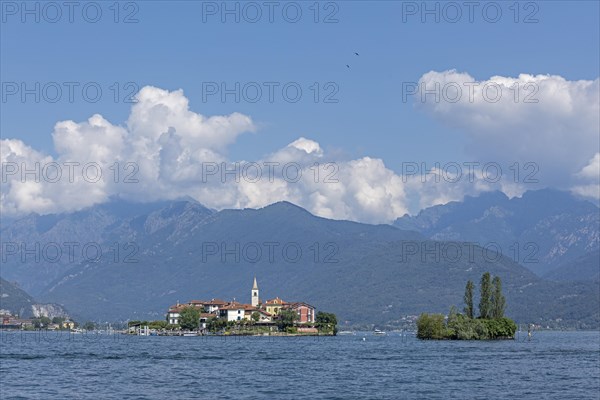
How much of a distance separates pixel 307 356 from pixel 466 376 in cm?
4122

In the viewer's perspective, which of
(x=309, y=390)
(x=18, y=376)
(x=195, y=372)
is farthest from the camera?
(x=195, y=372)

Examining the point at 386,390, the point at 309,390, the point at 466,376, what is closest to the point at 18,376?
the point at 309,390

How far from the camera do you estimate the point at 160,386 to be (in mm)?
86125

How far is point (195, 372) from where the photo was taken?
338 feet

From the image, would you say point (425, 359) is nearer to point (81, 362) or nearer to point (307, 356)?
point (307, 356)

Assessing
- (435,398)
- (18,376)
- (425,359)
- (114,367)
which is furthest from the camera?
(425,359)

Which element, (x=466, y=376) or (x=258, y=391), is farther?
(x=466, y=376)

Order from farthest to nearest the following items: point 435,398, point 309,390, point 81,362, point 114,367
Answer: point 81,362 < point 114,367 < point 309,390 < point 435,398

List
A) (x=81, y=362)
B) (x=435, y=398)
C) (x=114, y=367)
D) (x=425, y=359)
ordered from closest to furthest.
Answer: (x=435, y=398) < (x=114, y=367) < (x=81, y=362) < (x=425, y=359)

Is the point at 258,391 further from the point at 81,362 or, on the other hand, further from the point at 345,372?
the point at 81,362

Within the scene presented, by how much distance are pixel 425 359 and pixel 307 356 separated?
1801 cm

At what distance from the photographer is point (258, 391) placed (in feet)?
271

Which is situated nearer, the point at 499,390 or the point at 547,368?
the point at 499,390

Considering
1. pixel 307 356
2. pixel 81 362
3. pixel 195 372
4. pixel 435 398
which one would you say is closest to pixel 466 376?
pixel 435 398
